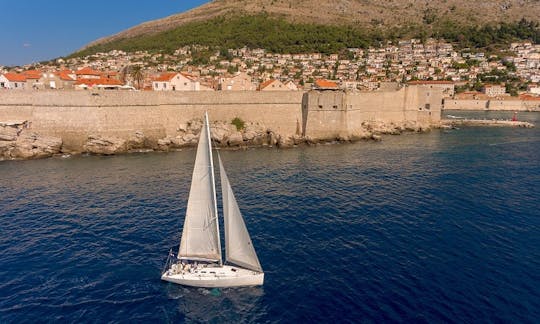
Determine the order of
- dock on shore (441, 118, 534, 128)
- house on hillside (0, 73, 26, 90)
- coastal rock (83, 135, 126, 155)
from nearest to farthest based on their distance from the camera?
1. coastal rock (83, 135, 126, 155)
2. house on hillside (0, 73, 26, 90)
3. dock on shore (441, 118, 534, 128)

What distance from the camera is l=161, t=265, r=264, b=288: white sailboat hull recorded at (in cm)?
1504

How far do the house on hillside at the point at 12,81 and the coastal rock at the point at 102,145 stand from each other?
20.8m

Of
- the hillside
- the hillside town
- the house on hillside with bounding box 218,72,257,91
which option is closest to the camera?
the house on hillside with bounding box 218,72,257,91

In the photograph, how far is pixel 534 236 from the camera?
1972 centimetres

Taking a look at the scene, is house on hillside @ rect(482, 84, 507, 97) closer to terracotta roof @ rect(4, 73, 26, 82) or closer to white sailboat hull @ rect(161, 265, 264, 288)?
terracotta roof @ rect(4, 73, 26, 82)

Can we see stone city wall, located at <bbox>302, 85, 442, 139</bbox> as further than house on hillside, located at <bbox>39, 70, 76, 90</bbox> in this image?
No

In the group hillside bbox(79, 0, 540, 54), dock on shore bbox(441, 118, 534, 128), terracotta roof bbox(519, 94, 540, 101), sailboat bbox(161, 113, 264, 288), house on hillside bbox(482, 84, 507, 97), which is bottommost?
sailboat bbox(161, 113, 264, 288)

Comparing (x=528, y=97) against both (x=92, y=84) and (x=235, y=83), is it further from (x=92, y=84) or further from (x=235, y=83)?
(x=92, y=84)

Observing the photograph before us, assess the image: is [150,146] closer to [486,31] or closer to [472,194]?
[472,194]

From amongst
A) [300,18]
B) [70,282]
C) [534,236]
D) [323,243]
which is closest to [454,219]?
[534,236]

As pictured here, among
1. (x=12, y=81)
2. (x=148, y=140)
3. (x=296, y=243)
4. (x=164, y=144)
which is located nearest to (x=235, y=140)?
(x=164, y=144)

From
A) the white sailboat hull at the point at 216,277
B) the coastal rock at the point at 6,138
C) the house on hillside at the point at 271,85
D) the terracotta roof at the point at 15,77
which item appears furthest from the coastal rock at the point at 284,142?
the terracotta roof at the point at 15,77

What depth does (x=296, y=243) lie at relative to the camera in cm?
1911

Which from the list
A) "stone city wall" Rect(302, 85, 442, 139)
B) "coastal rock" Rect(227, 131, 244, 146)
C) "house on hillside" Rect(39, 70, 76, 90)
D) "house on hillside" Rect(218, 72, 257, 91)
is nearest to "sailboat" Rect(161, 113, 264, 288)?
"coastal rock" Rect(227, 131, 244, 146)
